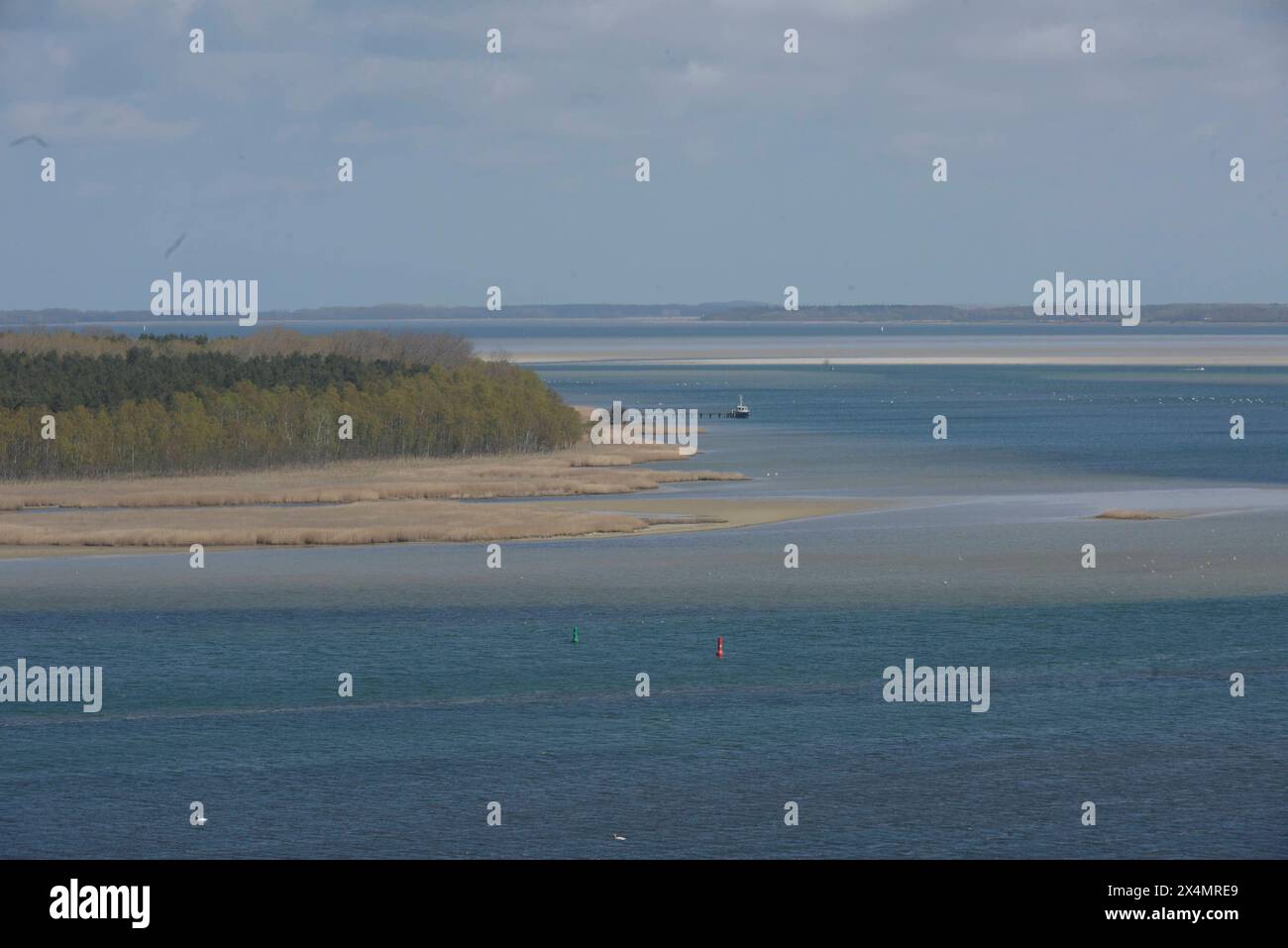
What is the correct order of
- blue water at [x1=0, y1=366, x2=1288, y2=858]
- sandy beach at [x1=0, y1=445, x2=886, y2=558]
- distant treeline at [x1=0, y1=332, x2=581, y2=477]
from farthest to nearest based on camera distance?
distant treeline at [x1=0, y1=332, x2=581, y2=477] → sandy beach at [x1=0, y1=445, x2=886, y2=558] → blue water at [x1=0, y1=366, x2=1288, y2=858]

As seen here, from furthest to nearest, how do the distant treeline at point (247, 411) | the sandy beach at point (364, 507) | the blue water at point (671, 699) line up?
1. the distant treeline at point (247, 411)
2. the sandy beach at point (364, 507)
3. the blue water at point (671, 699)

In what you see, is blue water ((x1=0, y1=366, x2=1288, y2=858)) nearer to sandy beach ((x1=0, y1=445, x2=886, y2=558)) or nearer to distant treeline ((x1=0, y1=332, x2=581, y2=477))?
sandy beach ((x1=0, y1=445, x2=886, y2=558))

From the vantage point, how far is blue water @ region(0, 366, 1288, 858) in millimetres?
39906

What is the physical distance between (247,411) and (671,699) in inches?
3082

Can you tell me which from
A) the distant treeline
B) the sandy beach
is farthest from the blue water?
the distant treeline

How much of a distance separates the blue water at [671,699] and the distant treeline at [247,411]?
36.9m

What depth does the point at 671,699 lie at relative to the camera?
51.5 meters

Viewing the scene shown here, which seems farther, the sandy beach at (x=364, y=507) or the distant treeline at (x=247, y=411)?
the distant treeline at (x=247, y=411)

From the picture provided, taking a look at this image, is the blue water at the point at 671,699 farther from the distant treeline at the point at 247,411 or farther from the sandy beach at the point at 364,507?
the distant treeline at the point at 247,411

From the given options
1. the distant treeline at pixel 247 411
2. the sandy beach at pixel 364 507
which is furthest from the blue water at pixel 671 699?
the distant treeline at pixel 247 411

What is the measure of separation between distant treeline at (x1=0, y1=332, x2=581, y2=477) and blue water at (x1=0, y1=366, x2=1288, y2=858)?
3694 centimetres

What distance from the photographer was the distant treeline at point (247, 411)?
115m
